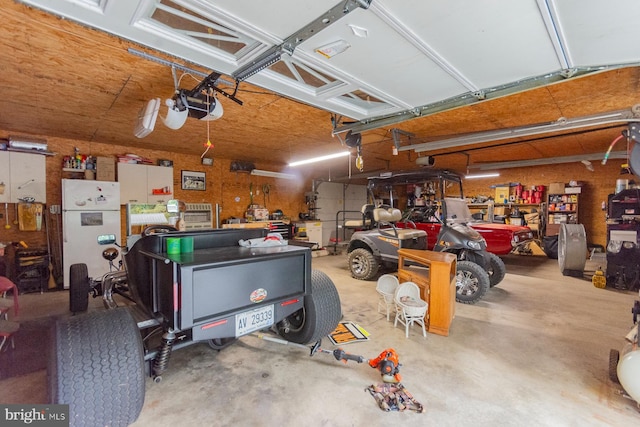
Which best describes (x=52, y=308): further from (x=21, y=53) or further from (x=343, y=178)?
(x=343, y=178)

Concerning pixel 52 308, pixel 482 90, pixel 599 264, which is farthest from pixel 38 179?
pixel 599 264

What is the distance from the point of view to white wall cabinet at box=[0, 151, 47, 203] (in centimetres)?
455

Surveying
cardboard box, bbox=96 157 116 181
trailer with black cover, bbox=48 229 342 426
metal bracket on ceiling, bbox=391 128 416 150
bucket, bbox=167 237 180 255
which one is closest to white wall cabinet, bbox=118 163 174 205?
cardboard box, bbox=96 157 116 181

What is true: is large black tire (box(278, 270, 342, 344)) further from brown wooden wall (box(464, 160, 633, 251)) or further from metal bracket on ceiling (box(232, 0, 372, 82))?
brown wooden wall (box(464, 160, 633, 251))

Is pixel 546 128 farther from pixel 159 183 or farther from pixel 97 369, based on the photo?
pixel 159 183

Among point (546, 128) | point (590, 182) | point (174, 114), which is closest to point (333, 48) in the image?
point (174, 114)

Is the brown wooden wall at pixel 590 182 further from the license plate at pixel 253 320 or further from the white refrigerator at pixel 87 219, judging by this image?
the white refrigerator at pixel 87 219

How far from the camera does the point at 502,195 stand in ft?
30.2

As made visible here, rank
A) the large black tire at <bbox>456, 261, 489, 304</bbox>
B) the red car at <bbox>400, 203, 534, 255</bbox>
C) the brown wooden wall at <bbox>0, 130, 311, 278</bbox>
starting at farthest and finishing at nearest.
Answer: the red car at <bbox>400, 203, 534, 255</bbox> → the brown wooden wall at <bbox>0, 130, 311, 278</bbox> → the large black tire at <bbox>456, 261, 489, 304</bbox>

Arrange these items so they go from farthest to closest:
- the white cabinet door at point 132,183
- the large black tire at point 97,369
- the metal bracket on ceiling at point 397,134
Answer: the white cabinet door at point 132,183 → the metal bracket on ceiling at point 397,134 → the large black tire at point 97,369

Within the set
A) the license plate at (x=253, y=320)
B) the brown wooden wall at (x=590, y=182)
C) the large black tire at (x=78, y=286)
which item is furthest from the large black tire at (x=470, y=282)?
the brown wooden wall at (x=590, y=182)

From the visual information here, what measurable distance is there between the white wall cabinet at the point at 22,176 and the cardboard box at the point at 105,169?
0.75m

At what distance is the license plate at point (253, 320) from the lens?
1785 millimetres

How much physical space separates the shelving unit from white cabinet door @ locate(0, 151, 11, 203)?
1240 centimetres
